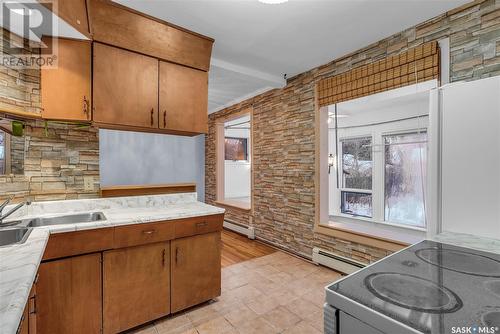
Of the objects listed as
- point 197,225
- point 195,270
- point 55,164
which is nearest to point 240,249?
point 195,270

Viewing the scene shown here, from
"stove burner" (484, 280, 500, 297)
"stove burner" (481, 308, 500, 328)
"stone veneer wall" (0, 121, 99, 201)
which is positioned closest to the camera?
"stove burner" (481, 308, 500, 328)

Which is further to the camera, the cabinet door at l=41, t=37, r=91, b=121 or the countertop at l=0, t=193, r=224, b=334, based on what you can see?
the cabinet door at l=41, t=37, r=91, b=121

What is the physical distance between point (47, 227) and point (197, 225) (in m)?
1.01

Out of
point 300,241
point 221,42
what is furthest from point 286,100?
point 300,241

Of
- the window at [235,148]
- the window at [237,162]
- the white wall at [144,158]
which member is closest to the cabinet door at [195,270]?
the white wall at [144,158]

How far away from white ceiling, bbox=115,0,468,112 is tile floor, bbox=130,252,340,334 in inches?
98.7

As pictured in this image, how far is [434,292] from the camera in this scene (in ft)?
2.36

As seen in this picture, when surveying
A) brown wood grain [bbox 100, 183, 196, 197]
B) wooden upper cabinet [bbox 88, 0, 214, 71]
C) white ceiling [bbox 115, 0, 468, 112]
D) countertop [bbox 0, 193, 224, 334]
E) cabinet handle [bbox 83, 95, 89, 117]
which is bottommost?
countertop [bbox 0, 193, 224, 334]

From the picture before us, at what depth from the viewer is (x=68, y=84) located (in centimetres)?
183

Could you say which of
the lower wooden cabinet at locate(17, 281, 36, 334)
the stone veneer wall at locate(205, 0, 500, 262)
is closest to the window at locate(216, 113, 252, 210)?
the stone veneer wall at locate(205, 0, 500, 262)

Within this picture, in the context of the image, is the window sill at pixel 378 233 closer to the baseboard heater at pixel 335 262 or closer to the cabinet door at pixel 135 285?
the baseboard heater at pixel 335 262

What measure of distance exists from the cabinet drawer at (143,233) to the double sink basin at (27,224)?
0.25 meters

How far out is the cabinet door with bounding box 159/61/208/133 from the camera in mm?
2193
